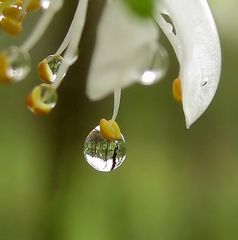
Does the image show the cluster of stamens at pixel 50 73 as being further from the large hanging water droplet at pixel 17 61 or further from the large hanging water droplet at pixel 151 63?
the large hanging water droplet at pixel 151 63

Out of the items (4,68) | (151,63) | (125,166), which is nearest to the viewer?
(151,63)

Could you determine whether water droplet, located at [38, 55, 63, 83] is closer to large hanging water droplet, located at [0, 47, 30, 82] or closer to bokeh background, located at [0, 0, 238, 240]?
large hanging water droplet, located at [0, 47, 30, 82]

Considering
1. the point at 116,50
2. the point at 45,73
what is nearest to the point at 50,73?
the point at 45,73

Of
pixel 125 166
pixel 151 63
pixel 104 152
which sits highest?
pixel 151 63

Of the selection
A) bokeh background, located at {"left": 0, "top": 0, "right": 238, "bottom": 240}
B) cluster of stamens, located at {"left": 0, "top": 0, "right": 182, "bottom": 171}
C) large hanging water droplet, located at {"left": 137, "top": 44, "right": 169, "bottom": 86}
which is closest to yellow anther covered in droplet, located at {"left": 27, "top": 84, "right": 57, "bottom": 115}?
cluster of stamens, located at {"left": 0, "top": 0, "right": 182, "bottom": 171}

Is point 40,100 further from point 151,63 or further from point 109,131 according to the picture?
point 151,63

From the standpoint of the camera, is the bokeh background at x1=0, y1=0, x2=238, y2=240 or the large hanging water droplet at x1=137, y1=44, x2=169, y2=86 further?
the bokeh background at x1=0, y1=0, x2=238, y2=240
